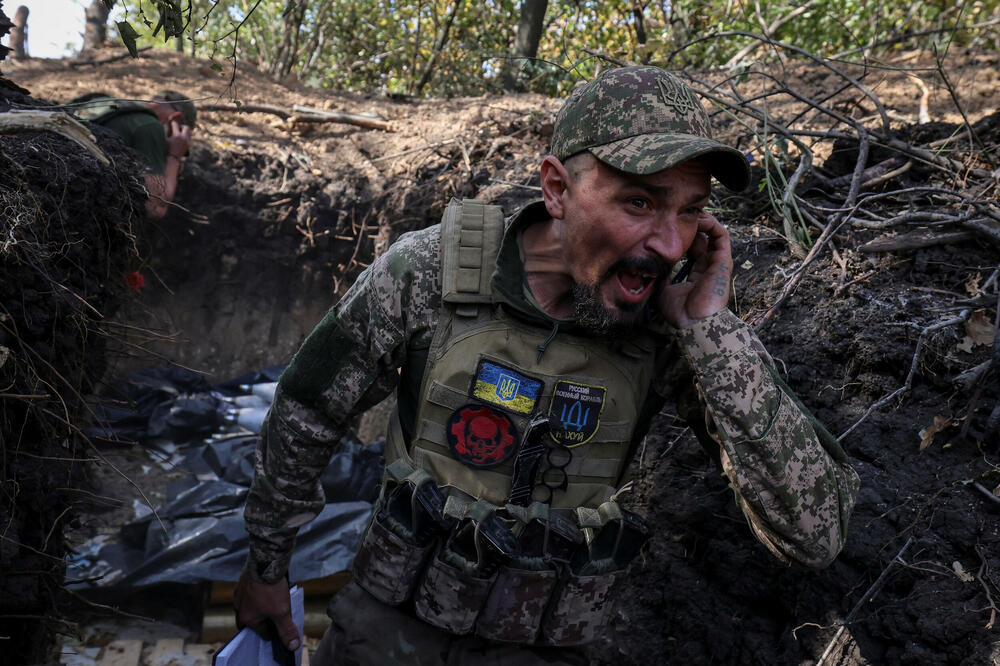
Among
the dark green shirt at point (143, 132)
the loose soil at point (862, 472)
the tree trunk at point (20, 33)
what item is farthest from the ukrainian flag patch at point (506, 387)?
the tree trunk at point (20, 33)

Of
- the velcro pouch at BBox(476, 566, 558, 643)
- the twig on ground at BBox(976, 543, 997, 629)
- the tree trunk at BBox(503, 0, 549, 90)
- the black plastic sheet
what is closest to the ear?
the velcro pouch at BBox(476, 566, 558, 643)

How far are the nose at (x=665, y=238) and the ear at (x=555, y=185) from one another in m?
0.23

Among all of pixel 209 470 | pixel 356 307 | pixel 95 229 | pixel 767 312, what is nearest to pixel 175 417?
pixel 209 470

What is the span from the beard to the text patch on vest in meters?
0.15

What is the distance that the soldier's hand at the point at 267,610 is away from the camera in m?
2.04

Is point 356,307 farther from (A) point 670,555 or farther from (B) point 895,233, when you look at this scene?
(B) point 895,233

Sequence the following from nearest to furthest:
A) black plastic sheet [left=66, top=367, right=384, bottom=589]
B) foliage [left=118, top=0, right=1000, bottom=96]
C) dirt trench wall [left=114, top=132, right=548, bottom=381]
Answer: black plastic sheet [left=66, top=367, right=384, bottom=589]
dirt trench wall [left=114, top=132, right=548, bottom=381]
foliage [left=118, top=0, right=1000, bottom=96]

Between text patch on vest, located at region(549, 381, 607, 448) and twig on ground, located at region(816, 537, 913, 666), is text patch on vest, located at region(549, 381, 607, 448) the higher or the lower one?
the higher one

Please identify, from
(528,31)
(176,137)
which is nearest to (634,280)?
(176,137)

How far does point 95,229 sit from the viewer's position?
2971 mm

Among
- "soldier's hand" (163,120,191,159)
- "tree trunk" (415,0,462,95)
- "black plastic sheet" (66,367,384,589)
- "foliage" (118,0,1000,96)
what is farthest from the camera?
"tree trunk" (415,0,462,95)

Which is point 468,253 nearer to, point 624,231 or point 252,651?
point 624,231

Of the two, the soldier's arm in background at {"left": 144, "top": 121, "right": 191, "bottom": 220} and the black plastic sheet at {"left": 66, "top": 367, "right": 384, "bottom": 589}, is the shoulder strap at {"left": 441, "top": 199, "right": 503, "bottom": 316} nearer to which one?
the black plastic sheet at {"left": 66, "top": 367, "right": 384, "bottom": 589}

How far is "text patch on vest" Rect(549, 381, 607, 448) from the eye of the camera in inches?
69.0
